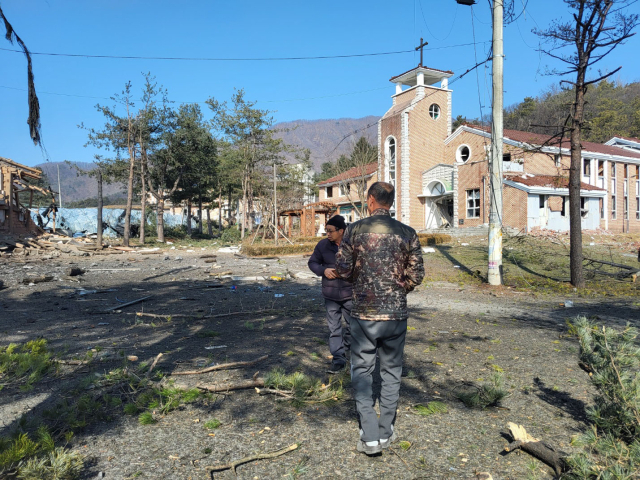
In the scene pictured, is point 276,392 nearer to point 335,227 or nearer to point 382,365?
point 382,365

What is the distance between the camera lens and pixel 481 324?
724 cm

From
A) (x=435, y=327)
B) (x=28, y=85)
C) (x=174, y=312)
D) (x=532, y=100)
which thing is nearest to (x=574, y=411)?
(x=435, y=327)

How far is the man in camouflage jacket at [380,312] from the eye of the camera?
3.02 m

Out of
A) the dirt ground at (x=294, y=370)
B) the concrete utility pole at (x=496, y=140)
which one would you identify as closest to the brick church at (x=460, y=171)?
the concrete utility pole at (x=496, y=140)

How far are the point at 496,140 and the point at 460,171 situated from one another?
19.7 m

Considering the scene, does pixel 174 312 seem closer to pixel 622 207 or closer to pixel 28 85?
pixel 28 85

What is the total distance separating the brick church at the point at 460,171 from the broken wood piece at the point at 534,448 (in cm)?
2487

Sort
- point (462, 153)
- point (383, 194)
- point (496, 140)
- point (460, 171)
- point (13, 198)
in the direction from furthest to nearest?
point (462, 153) → point (460, 171) → point (13, 198) → point (496, 140) → point (383, 194)

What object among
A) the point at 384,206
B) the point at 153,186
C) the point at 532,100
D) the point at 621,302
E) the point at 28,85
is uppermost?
the point at 532,100

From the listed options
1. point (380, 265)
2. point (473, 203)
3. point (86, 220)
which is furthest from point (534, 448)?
point (86, 220)

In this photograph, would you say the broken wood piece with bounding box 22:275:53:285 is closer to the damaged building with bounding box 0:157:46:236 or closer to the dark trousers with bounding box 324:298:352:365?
the dark trousers with bounding box 324:298:352:365

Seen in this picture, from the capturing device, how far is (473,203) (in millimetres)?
29062

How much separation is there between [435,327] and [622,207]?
106ft

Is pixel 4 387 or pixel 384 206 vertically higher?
pixel 384 206
